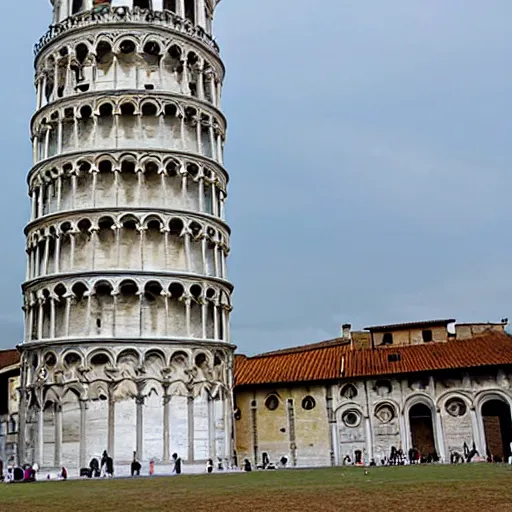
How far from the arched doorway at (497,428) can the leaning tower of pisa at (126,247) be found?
62.2ft

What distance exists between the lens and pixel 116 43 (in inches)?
1618

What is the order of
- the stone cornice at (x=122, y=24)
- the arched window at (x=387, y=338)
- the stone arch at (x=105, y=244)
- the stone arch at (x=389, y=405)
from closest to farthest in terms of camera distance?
the stone arch at (x=105, y=244)
the stone cornice at (x=122, y=24)
the stone arch at (x=389, y=405)
the arched window at (x=387, y=338)

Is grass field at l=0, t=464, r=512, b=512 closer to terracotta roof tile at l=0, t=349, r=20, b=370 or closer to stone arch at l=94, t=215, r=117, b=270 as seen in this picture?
stone arch at l=94, t=215, r=117, b=270

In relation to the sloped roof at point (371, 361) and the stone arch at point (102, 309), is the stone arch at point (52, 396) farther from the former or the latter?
the sloped roof at point (371, 361)

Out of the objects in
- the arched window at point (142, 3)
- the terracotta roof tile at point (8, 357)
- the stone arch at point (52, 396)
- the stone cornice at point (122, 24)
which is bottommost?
the stone arch at point (52, 396)

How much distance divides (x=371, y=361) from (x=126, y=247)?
19098 mm

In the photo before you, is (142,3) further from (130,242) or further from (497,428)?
(497,428)

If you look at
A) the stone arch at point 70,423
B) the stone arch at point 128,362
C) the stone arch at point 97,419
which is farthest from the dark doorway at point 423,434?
the stone arch at point 70,423

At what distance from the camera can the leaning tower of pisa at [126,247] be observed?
36.3 metres

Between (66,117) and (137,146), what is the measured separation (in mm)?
4625

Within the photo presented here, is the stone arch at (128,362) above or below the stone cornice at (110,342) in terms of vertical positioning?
below

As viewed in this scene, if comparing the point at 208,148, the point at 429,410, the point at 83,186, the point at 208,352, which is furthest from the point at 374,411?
the point at 83,186

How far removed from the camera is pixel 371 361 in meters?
48.6

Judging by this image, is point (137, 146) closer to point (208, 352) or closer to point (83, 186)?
point (83, 186)
